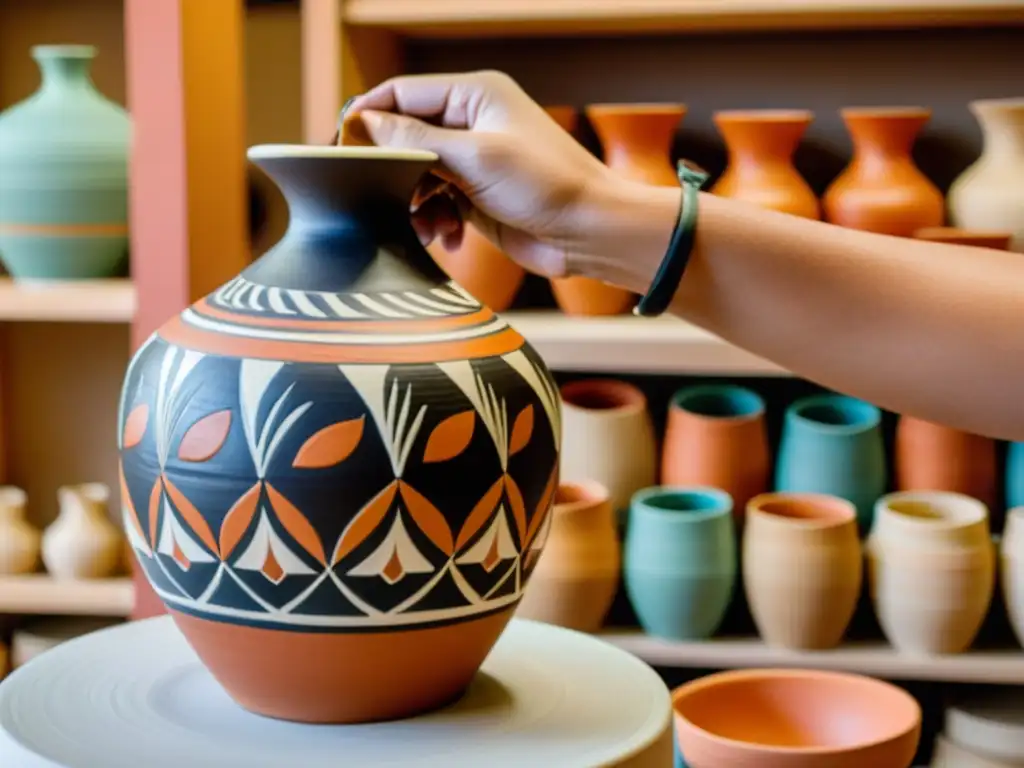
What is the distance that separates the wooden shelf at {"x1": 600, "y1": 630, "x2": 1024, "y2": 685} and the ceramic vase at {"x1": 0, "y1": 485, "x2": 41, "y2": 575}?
79cm

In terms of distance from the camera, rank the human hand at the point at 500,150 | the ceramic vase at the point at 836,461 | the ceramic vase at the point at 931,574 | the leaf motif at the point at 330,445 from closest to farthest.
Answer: the leaf motif at the point at 330,445
the human hand at the point at 500,150
the ceramic vase at the point at 931,574
the ceramic vase at the point at 836,461

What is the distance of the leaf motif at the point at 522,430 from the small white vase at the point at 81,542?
115 cm

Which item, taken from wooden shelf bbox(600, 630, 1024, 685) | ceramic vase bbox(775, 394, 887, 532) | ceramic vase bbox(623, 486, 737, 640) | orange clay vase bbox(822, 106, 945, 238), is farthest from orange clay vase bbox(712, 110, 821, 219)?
wooden shelf bbox(600, 630, 1024, 685)

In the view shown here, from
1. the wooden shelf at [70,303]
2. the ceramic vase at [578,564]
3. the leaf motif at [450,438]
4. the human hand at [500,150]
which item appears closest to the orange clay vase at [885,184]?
the ceramic vase at [578,564]

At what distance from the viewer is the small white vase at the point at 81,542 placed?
6.13 feet

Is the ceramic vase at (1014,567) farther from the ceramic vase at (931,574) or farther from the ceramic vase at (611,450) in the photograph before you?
the ceramic vase at (611,450)

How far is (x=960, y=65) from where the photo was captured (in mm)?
1901

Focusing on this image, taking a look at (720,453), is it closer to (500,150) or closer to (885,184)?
(885,184)

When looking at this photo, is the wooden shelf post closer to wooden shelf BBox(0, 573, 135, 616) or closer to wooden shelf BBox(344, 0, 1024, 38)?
wooden shelf BBox(0, 573, 135, 616)

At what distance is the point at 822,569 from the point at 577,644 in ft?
2.02

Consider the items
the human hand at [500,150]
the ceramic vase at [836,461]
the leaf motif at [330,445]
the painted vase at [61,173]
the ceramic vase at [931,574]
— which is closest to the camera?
the leaf motif at [330,445]

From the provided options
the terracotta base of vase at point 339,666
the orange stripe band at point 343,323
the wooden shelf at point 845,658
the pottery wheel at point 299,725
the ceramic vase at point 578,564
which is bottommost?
the wooden shelf at point 845,658

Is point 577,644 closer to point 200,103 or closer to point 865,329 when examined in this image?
point 865,329

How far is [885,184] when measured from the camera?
5.65 feet
